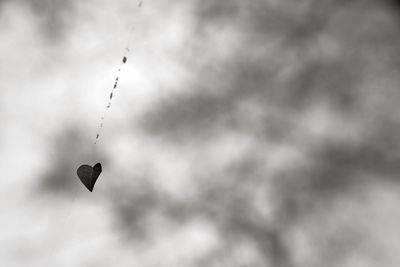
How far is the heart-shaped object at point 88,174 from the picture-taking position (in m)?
12.5

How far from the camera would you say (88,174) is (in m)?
12.7

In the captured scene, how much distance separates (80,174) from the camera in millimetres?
12547

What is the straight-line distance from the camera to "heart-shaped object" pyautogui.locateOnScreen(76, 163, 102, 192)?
41.1 feet
